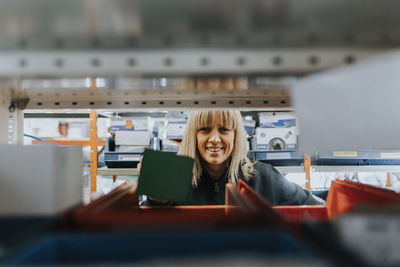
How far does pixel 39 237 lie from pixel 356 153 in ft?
6.67

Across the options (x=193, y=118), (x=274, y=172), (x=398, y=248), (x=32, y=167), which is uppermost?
(x=193, y=118)

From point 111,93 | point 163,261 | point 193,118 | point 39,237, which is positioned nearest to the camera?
point 163,261

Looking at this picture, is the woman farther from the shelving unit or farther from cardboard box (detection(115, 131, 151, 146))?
the shelving unit

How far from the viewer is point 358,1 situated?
437 mm

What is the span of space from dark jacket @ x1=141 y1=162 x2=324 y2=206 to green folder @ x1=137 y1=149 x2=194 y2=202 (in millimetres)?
891

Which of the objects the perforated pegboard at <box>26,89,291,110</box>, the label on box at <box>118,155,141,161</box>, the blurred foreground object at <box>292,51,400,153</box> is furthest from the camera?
the label on box at <box>118,155,141,161</box>

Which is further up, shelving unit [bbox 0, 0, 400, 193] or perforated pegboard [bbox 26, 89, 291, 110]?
shelving unit [bbox 0, 0, 400, 193]

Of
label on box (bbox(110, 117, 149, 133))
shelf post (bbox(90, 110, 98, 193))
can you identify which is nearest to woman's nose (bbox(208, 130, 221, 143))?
label on box (bbox(110, 117, 149, 133))

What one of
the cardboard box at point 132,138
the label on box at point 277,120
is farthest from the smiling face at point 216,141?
the cardboard box at point 132,138

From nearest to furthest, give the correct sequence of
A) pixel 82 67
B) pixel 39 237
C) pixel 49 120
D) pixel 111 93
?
pixel 39 237 → pixel 82 67 → pixel 111 93 → pixel 49 120

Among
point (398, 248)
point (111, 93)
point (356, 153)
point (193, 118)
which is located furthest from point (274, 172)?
point (398, 248)

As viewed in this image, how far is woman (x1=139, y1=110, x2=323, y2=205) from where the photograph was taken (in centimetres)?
186

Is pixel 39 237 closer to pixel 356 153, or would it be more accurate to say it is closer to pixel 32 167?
pixel 32 167

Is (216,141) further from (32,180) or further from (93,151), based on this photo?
(32,180)
